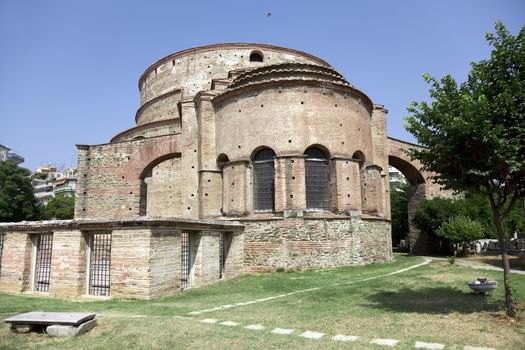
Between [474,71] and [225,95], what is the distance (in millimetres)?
11852

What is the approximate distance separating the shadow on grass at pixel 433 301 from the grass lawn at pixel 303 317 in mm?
19

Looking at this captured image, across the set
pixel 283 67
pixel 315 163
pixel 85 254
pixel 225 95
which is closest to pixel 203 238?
pixel 85 254

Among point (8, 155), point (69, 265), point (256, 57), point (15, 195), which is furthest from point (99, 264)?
point (8, 155)

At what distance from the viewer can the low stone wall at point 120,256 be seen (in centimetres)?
977

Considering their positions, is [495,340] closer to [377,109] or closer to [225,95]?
[225,95]

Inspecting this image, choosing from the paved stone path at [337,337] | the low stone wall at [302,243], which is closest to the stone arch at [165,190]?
the low stone wall at [302,243]

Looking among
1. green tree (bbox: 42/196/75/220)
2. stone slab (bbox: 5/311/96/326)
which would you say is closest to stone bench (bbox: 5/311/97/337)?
Result: stone slab (bbox: 5/311/96/326)

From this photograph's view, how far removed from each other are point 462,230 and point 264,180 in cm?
1060

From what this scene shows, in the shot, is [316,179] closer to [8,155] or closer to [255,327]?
[255,327]

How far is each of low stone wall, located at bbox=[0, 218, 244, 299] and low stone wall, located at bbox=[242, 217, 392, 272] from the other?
2300mm

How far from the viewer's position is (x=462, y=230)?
19578 mm

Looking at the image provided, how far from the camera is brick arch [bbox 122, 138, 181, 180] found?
817 inches

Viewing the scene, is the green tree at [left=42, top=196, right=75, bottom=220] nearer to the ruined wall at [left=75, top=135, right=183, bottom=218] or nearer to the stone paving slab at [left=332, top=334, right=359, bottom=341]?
the ruined wall at [left=75, top=135, right=183, bottom=218]

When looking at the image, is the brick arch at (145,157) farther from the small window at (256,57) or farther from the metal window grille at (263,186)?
the small window at (256,57)
